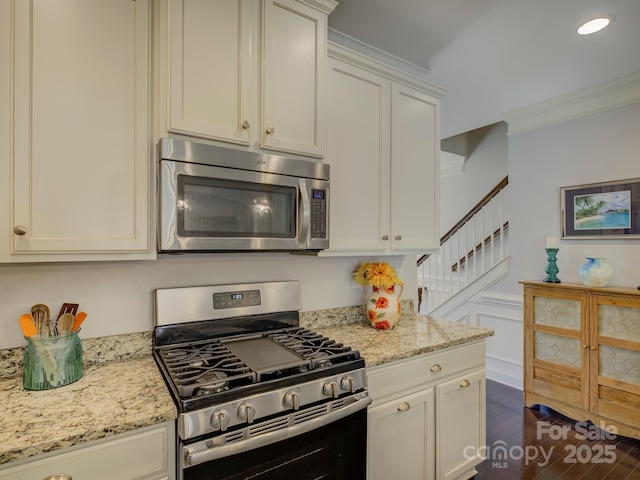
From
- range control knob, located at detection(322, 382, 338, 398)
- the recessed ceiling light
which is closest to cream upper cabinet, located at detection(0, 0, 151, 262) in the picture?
range control knob, located at detection(322, 382, 338, 398)

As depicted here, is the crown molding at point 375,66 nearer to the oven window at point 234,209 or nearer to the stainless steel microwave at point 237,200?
the stainless steel microwave at point 237,200

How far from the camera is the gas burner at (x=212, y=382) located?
1077mm

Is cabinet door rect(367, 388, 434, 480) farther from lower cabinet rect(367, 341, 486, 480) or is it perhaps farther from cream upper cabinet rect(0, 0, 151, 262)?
cream upper cabinet rect(0, 0, 151, 262)

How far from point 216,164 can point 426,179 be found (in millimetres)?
1342

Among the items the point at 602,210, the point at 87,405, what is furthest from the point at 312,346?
the point at 602,210

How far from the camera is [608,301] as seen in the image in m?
2.54

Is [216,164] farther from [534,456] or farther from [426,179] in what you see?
[534,456]

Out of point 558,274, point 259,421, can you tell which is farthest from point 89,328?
point 558,274

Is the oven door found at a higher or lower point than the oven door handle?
lower

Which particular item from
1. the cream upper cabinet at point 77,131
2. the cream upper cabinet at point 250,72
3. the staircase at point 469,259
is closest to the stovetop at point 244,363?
the cream upper cabinet at point 77,131

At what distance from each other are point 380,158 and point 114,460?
173 centimetres

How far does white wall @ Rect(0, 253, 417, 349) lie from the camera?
1.31m

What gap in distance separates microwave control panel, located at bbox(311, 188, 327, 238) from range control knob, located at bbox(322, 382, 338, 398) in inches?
25.3

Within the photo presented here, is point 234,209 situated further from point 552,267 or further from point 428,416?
point 552,267
